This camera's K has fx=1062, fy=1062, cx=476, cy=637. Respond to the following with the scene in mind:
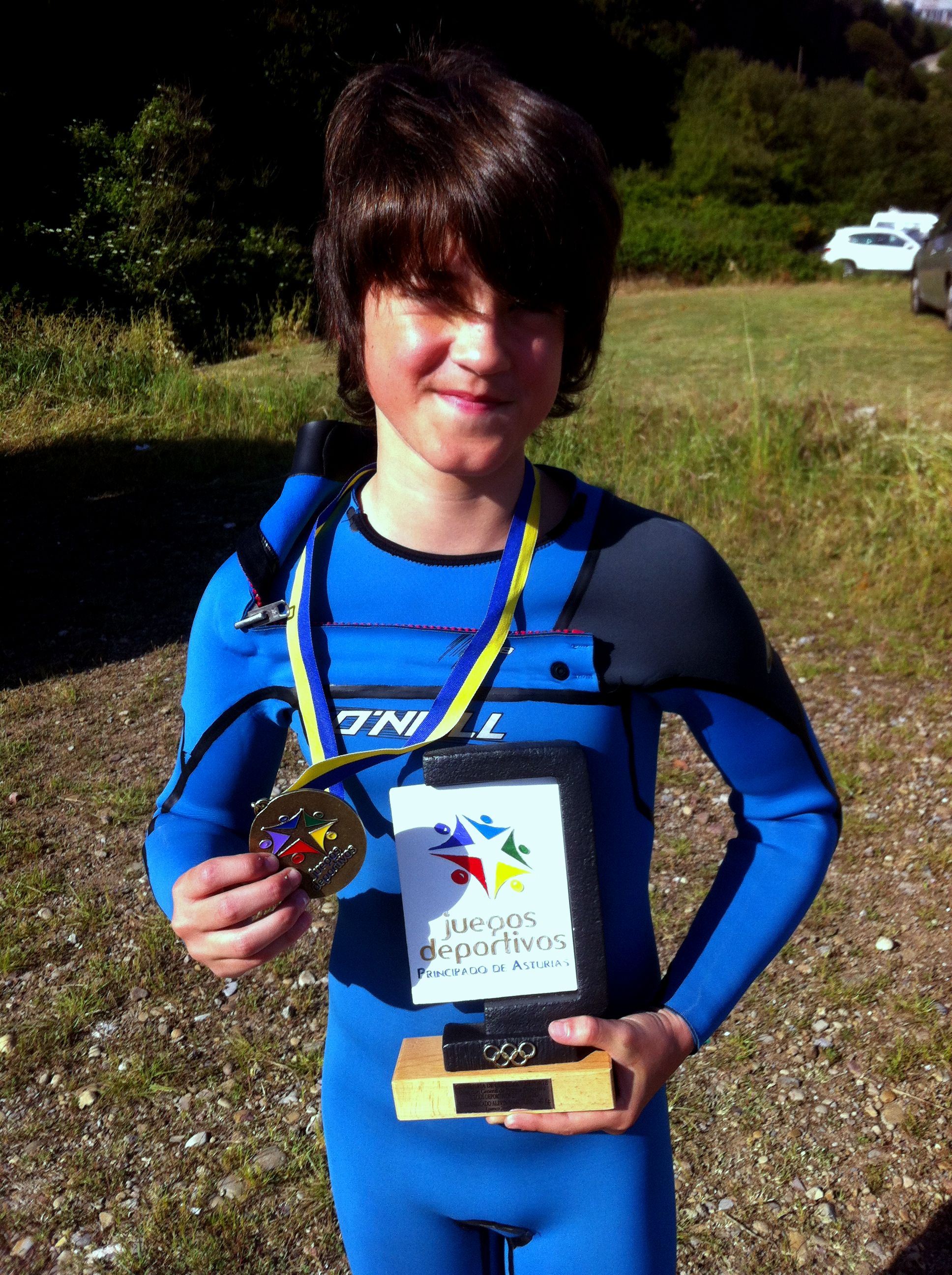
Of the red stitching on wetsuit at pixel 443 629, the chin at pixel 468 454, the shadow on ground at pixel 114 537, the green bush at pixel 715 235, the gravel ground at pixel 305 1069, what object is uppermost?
the chin at pixel 468 454

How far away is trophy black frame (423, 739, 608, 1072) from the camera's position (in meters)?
0.95

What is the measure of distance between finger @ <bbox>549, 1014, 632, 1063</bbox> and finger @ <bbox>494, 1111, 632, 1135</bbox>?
5 centimetres

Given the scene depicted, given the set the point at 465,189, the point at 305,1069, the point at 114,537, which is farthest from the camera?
the point at 114,537

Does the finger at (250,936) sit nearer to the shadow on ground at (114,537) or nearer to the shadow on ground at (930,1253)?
the shadow on ground at (930,1253)

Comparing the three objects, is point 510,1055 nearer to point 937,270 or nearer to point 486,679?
point 486,679

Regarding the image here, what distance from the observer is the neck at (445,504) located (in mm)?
1060

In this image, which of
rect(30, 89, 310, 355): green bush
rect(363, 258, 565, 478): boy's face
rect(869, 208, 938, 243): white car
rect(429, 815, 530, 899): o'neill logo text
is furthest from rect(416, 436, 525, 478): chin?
rect(869, 208, 938, 243): white car

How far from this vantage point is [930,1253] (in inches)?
95.0

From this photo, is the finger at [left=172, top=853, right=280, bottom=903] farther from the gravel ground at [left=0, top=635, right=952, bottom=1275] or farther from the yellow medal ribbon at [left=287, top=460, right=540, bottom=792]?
the gravel ground at [left=0, top=635, right=952, bottom=1275]

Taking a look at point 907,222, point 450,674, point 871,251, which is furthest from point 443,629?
point 907,222

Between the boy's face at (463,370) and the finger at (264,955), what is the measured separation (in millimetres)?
443

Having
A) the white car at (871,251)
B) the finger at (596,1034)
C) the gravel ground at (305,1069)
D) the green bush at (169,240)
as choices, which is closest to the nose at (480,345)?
the finger at (596,1034)

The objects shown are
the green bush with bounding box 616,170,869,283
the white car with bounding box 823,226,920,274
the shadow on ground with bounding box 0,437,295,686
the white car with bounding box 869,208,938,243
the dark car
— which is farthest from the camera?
the green bush with bounding box 616,170,869,283

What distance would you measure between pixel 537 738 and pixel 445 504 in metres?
0.25
